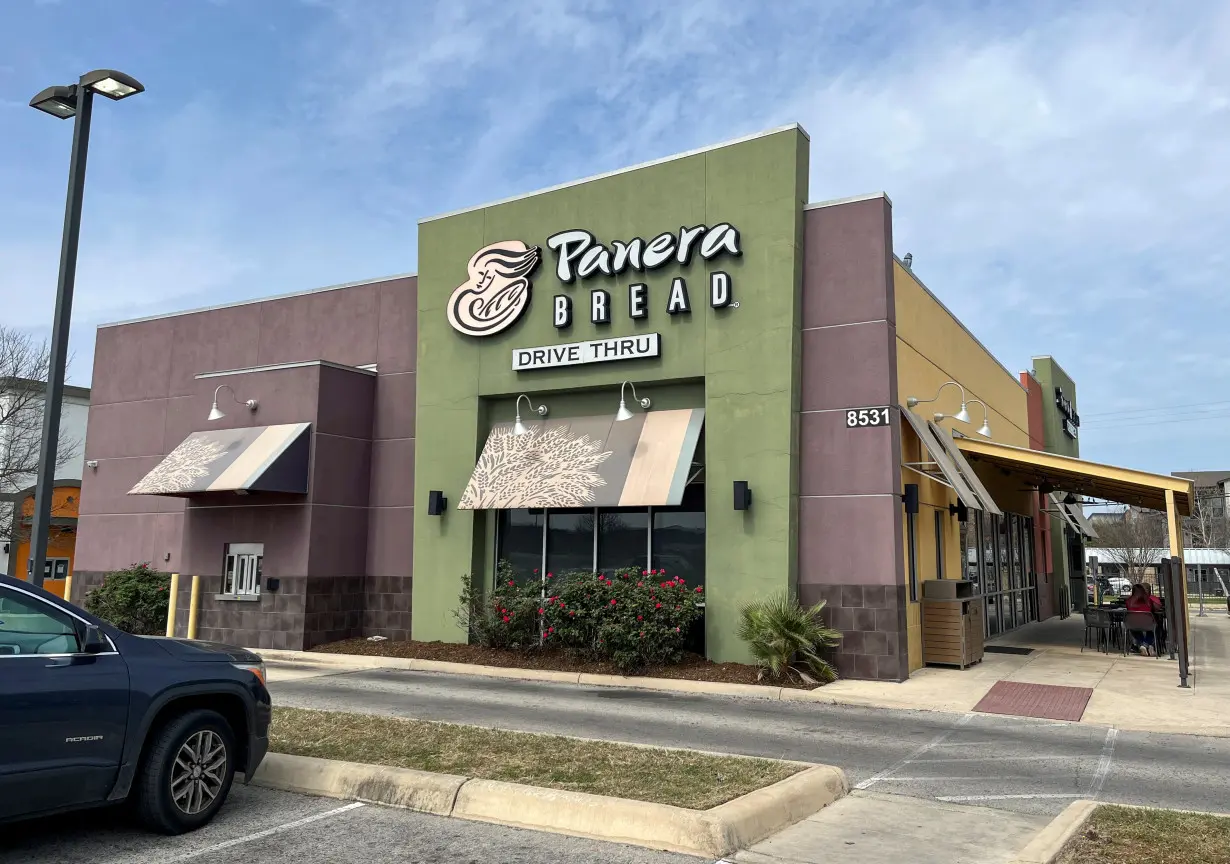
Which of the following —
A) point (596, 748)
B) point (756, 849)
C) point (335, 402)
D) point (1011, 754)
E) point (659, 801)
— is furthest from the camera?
point (335, 402)

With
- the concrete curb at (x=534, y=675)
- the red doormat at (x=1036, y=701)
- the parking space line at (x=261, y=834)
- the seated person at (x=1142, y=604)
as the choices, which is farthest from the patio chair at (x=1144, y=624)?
the parking space line at (x=261, y=834)

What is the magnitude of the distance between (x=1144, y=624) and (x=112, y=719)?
668 inches

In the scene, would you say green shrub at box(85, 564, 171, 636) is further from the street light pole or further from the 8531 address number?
the 8531 address number

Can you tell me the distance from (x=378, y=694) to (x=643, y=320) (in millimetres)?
7564

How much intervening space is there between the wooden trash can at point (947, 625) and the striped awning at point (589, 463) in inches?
182

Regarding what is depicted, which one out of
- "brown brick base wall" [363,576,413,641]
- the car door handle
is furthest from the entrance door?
"brown brick base wall" [363,576,413,641]

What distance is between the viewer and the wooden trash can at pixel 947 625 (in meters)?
15.2

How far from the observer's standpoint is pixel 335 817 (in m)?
6.51

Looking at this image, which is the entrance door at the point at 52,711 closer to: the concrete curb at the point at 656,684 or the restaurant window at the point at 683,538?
the concrete curb at the point at 656,684

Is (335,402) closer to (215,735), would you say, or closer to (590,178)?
(590,178)

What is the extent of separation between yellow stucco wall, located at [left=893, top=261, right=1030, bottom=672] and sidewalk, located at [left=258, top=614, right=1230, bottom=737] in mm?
1531

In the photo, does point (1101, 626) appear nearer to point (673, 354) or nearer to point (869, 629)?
point (869, 629)

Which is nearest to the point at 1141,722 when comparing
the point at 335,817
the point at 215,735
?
the point at 335,817

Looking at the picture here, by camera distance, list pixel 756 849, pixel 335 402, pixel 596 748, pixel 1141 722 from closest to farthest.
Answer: pixel 756 849 < pixel 596 748 < pixel 1141 722 < pixel 335 402
